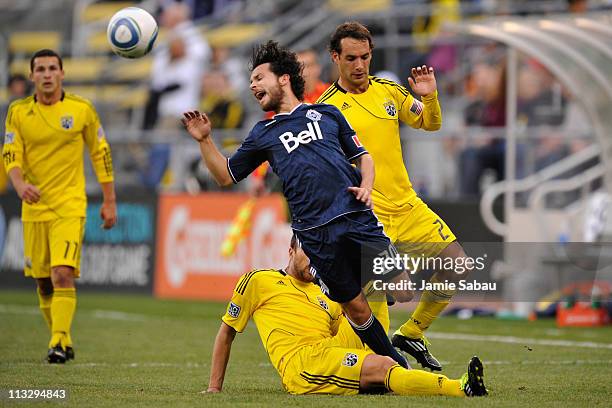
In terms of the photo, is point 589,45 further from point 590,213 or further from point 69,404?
point 69,404

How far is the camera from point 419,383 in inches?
270

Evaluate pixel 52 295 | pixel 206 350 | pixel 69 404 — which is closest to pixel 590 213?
pixel 206 350

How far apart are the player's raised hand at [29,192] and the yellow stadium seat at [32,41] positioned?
1609 centimetres

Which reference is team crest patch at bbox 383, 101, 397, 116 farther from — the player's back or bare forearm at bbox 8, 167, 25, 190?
bare forearm at bbox 8, 167, 25, 190

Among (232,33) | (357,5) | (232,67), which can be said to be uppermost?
(357,5)

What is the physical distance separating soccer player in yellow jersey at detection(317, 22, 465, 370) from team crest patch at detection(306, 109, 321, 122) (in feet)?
4.33

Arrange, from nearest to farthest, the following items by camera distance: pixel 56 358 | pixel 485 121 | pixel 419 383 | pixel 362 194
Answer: pixel 419 383
pixel 362 194
pixel 56 358
pixel 485 121

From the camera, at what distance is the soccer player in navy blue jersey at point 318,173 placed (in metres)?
7.15

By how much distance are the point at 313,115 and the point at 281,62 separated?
14.8 inches

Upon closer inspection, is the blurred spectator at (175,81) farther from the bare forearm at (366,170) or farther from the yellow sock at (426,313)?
the bare forearm at (366,170)

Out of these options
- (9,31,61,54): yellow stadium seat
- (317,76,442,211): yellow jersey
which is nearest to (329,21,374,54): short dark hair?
(317,76,442,211): yellow jersey

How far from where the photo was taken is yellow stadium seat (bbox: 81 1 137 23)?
25406mm

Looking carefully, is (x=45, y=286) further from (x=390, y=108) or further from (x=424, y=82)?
(x=424, y=82)

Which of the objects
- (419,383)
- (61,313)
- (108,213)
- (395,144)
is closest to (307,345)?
(419,383)
